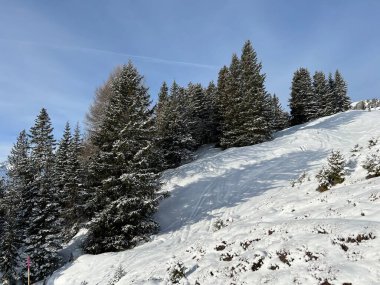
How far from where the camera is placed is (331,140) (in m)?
38.0

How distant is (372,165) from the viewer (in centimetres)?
1698

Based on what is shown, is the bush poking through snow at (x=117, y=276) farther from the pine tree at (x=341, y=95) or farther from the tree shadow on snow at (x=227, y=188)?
the pine tree at (x=341, y=95)

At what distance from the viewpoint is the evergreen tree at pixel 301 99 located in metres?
60.2

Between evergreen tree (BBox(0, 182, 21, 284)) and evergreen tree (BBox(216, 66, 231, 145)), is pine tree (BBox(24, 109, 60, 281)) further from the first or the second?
evergreen tree (BBox(216, 66, 231, 145))

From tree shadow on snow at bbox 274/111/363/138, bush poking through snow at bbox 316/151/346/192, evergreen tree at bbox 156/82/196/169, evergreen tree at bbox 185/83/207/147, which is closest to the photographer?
bush poking through snow at bbox 316/151/346/192

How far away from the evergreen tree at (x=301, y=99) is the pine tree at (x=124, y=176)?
42520 millimetres

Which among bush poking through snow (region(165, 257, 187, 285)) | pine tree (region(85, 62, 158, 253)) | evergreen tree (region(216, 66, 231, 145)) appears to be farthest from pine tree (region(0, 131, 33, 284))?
evergreen tree (region(216, 66, 231, 145))

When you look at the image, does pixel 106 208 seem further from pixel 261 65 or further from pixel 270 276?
pixel 261 65

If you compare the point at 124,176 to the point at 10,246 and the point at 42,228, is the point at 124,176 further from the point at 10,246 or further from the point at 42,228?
the point at 10,246

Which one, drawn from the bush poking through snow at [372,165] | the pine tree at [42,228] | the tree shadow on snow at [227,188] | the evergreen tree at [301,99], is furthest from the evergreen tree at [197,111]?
the bush poking through snow at [372,165]

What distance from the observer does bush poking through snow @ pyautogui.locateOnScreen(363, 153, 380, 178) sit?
54.6 ft

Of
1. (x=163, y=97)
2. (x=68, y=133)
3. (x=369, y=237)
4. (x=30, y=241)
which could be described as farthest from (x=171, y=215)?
(x=163, y=97)

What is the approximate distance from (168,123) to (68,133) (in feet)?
38.7

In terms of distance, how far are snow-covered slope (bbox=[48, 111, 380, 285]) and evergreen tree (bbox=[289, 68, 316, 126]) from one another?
25.9 meters
